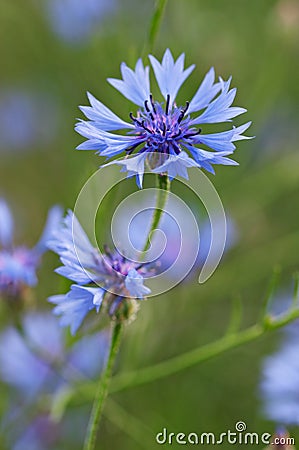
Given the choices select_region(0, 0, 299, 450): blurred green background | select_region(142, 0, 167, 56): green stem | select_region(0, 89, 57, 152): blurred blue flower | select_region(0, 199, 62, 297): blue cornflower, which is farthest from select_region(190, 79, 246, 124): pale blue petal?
select_region(0, 89, 57, 152): blurred blue flower

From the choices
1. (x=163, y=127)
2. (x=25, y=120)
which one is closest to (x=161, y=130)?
(x=163, y=127)

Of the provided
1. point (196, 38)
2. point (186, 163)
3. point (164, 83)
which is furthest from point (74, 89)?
point (186, 163)

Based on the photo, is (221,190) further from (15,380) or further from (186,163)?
(186,163)

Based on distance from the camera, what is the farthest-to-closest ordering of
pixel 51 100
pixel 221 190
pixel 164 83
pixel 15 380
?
pixel 51 100
pixel 221 190
pixel 15 380
pixel 164 83

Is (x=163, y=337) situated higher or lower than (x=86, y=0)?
lower

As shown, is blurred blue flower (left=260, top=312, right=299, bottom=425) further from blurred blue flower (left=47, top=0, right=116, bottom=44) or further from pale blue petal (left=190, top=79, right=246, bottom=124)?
blurred blue flower (left=47, top=0, right=116, bottom=44)

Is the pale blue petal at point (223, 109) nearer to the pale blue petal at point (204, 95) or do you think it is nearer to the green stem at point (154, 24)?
the pale blue petal at point (204, 95)
